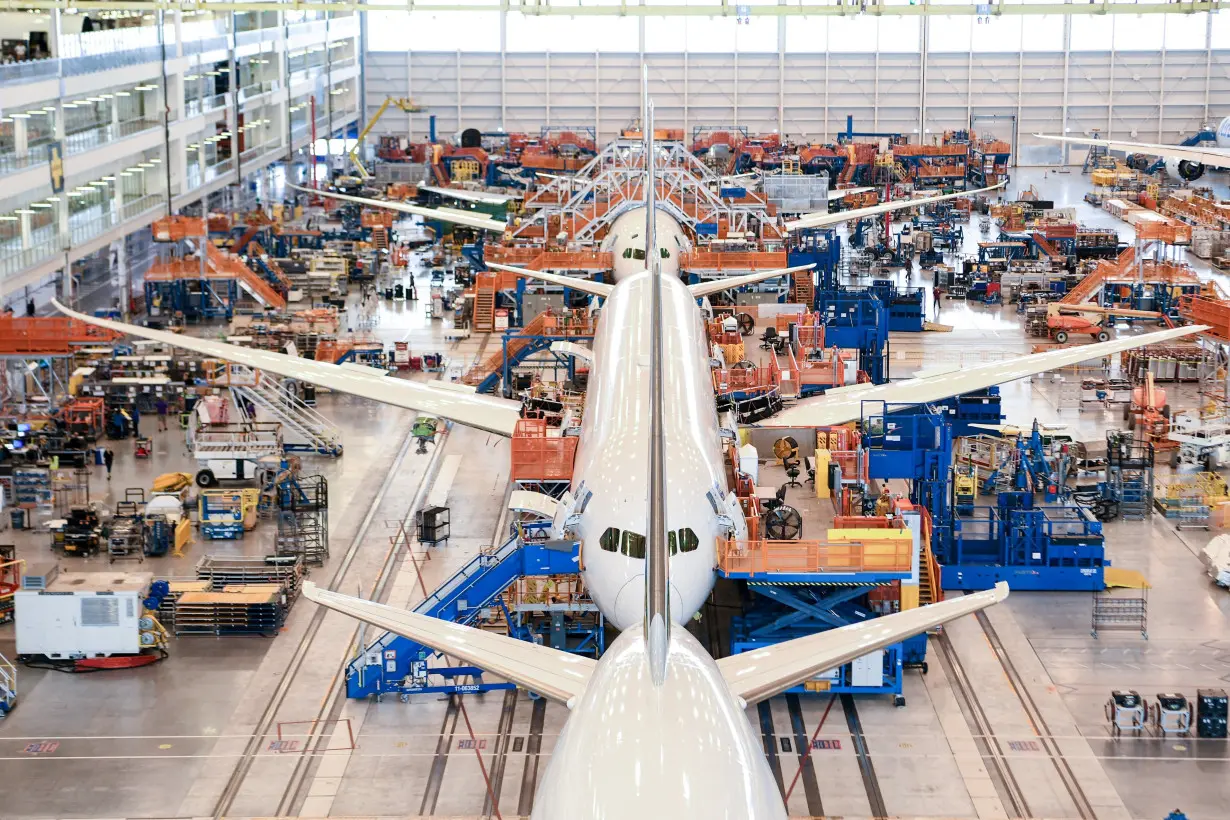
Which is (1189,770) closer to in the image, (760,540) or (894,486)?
(760,540)

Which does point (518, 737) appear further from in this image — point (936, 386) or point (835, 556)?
point (936, 386)

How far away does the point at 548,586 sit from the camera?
37.8m

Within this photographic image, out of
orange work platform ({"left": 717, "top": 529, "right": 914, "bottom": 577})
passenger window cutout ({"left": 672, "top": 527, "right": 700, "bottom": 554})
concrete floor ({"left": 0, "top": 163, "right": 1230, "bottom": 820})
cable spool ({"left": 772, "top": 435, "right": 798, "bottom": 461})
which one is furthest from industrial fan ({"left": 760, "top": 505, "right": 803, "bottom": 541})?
cable spool ({"left": 772, "top": 435, "right": 798, "bottom": 461})

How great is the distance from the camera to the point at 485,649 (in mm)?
23172

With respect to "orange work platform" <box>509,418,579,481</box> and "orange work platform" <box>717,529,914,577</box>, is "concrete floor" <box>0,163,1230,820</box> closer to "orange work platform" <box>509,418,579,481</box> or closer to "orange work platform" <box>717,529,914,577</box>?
"orange work platform" <box>717,529,914,577</box>

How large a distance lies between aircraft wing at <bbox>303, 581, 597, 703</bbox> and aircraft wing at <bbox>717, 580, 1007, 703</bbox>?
2.38 meters

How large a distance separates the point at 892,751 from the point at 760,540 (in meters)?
5.25

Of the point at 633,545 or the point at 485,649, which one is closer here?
the point at 485,649

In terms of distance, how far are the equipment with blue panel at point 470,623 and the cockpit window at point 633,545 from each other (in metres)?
4.36

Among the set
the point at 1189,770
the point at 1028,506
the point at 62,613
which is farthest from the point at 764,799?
the point at 1028,506

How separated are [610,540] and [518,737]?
220 inches

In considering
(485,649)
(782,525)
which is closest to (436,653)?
(782,525)

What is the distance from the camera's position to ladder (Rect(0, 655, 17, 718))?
117ft

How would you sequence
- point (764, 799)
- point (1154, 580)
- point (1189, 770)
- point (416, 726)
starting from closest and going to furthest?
point (764, 799) < point (1189, 770) < point (416, 726) < point (1154, 580)
